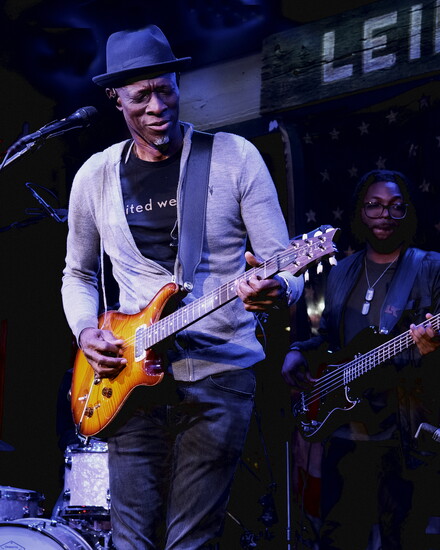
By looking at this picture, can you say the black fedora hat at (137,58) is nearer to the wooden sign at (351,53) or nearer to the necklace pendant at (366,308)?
the necklace pendant at (366,308)

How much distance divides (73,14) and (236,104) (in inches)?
48.0

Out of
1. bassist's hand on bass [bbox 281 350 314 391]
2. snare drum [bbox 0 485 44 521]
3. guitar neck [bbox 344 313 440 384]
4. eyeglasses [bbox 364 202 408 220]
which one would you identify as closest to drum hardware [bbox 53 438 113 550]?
snare drum [bbox 0 485 44 521]

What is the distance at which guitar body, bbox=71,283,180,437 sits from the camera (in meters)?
2.64

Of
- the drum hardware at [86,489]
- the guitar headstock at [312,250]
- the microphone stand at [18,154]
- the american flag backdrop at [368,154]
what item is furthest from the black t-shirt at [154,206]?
the american flag backdrop at [368,154]

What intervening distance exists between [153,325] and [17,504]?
2.30m

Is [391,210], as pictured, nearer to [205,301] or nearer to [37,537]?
[205,301]

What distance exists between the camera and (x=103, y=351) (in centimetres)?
275

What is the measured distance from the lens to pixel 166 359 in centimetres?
262

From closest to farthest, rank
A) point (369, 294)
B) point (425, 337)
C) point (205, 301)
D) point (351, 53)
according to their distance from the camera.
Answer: point (205, 301) < point (425, 337) < point (369, 294) < point (351, 53)

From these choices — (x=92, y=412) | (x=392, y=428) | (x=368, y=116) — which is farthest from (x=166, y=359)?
(x=368, y=116)

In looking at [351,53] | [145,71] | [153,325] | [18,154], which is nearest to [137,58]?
[145,71]

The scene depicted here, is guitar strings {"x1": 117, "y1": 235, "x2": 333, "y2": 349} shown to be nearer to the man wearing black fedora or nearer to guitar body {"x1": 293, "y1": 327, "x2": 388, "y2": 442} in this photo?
the man wearing black fedora

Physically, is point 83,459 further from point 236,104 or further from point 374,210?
point 236,104

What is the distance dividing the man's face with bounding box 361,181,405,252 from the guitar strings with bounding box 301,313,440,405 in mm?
562
